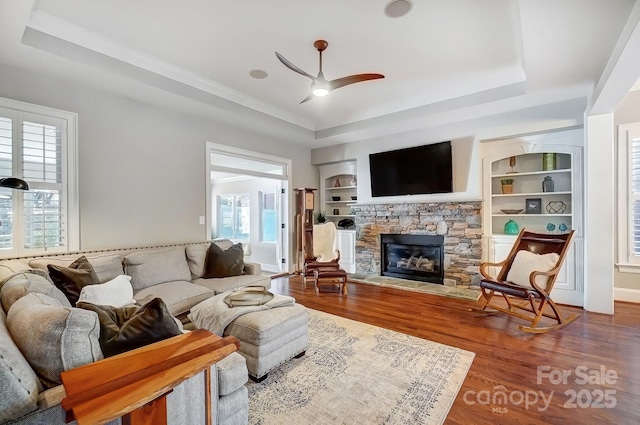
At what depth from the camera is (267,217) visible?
702cm

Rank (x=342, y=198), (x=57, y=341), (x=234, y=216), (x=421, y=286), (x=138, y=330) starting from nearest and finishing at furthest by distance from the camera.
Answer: (x=57, y=341) → (x=138, y=330) → (x=421, y=286) → (x=342, y=198) → (x=234, y=216)

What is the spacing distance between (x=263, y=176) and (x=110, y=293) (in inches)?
134

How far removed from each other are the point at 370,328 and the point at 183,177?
3.25 metres

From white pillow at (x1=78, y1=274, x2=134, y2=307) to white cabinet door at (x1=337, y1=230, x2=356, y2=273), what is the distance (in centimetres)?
415

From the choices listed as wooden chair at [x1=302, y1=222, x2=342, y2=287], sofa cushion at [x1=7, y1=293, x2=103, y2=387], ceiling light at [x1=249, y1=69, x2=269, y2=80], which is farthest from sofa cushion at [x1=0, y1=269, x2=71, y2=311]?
wooden chair at [x1=302, y1=222, x2=342, y2=287]

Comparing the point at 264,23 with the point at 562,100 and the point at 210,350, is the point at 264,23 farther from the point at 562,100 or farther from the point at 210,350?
the point at 562,100

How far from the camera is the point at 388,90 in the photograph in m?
4.16

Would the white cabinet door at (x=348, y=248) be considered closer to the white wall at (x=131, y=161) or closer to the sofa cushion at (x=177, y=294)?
the white wall at (x=131, y=161)

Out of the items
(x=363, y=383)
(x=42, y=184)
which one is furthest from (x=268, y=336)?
(x=42, y=184)

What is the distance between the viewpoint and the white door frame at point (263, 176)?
14.8ft

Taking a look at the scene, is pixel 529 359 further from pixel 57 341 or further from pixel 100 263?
pixel 100 263

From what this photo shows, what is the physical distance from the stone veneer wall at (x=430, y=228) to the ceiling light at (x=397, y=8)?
10.3 feet

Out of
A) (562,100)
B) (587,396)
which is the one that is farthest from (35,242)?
(562,100)

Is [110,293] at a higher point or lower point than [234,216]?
lower
